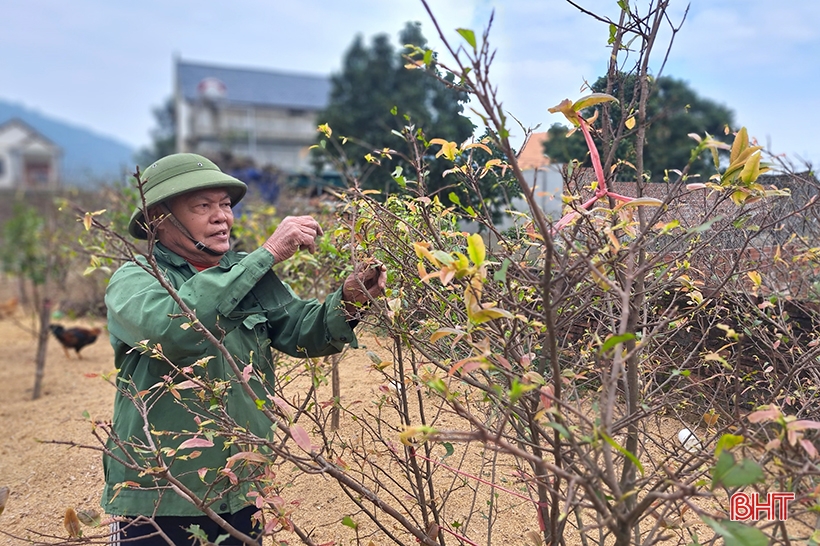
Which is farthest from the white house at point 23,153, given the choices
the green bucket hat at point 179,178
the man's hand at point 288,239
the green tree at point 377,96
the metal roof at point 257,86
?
the man's hand at point 288,239

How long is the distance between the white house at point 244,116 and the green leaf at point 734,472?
92.5 feet

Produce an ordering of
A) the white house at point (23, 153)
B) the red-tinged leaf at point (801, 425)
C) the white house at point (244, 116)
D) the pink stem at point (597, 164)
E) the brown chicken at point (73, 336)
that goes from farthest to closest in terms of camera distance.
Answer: the white house at point (23, 153), the white house at point (244, 116), the brown chicken at point (73, 336), the pink stem at point (597, 164), the red-tinged leaf at point (801, 425)

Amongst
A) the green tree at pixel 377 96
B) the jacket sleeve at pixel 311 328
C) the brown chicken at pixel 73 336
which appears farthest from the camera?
the green tree at pixel 377 96

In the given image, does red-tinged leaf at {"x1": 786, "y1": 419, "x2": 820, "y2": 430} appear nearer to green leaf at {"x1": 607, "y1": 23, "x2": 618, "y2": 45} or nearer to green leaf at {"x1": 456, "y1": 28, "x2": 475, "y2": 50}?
green leaf at {"x1": 456, "y1": 28, "x2": 475, "y2": 50}

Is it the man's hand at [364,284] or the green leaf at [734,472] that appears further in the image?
the man's hand at [364,284]

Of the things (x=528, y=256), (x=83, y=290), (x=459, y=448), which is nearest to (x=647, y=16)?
(x=528, y=256)

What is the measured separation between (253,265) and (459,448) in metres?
1.18

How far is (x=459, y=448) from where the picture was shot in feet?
8.41

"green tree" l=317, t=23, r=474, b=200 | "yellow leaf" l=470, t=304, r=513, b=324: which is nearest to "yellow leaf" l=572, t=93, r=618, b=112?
"yellow leaf" l=470, t=304, r=513, b=324

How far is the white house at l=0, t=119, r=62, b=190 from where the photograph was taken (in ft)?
114

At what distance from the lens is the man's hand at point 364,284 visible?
1866mm

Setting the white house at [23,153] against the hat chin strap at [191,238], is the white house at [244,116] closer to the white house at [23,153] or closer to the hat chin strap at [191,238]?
the white house at [23,153]

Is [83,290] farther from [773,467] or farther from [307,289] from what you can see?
[773,467]

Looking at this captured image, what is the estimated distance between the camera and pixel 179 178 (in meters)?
2.13
